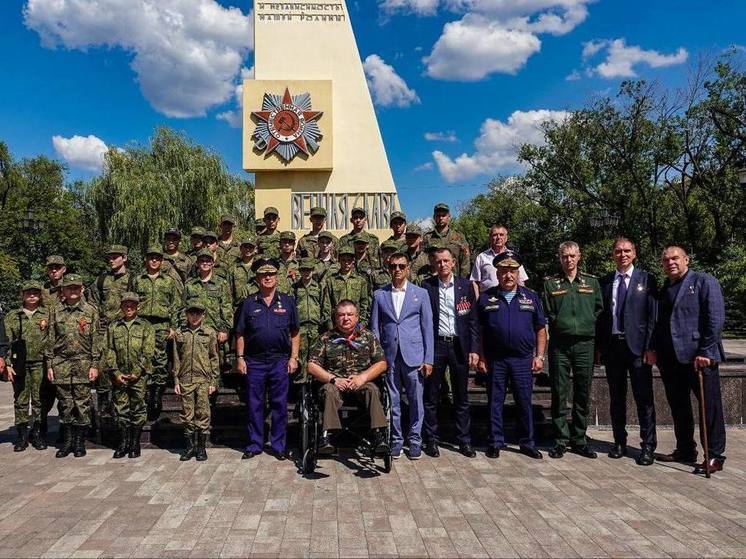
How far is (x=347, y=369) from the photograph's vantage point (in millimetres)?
4691

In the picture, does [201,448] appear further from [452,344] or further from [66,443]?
[452,344]

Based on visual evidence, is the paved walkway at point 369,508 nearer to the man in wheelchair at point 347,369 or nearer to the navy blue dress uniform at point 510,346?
the navy blue dress uniform at point 510,346

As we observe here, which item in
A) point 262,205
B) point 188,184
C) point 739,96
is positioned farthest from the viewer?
point 188,184

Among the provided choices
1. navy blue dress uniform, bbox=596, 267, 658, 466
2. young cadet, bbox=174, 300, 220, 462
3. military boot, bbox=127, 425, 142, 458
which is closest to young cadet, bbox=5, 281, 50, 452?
military boot, bbox=127, 425, 142, 458

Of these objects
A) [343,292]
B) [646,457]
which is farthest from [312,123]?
[646,457]

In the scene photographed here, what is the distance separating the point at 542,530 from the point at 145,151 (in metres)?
23.7

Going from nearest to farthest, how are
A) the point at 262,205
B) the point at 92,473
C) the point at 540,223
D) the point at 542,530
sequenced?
the point at 542,530
the point at 92,473
the point at 262,205
the point at 540,223

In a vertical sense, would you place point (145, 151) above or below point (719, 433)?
above

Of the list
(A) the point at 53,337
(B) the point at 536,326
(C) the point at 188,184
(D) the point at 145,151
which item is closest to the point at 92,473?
(A) the point at 53,337

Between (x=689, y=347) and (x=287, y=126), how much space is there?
7.97 meters

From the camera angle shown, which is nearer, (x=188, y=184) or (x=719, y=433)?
(x=719, y=433)

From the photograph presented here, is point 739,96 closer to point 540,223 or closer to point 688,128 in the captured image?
point 688,128

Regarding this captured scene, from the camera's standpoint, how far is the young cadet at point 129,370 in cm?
505

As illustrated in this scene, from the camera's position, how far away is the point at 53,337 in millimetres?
5258
